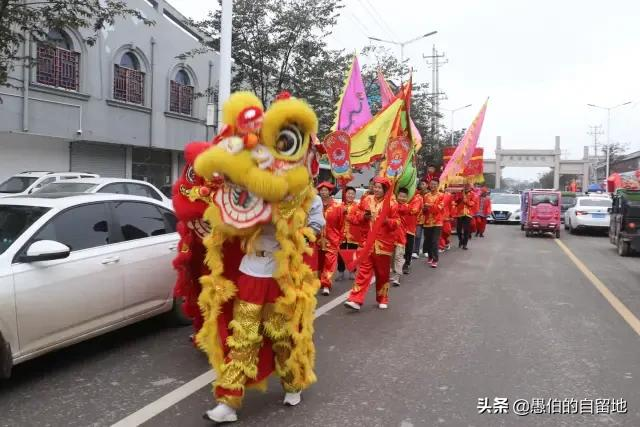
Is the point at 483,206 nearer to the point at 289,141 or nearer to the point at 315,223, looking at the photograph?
the point at 315,223

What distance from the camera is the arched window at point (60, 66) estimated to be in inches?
614

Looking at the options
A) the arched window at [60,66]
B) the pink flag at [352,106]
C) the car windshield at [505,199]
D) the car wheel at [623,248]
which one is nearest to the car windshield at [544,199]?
the car wheel at [623,248]

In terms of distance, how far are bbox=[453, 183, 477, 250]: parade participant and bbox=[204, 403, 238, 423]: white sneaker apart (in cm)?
1164

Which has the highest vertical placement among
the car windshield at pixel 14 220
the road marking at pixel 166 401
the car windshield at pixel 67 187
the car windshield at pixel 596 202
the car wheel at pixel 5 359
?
the car windshield at pixel 67 187

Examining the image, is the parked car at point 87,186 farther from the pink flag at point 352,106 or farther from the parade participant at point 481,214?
the parade participant at point 481,214

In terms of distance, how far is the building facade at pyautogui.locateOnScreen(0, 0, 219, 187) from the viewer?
15.5 meters

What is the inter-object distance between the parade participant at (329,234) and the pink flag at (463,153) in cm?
580

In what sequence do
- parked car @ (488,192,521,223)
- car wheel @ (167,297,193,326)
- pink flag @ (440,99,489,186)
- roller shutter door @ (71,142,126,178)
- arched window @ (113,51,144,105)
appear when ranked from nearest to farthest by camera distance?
car wheel @ (167,297,193,326)
pink flag @ (440,99,489,186)
roller shutter door @ (71,142,126,178)
arched window @ (113,51,144,105)
parked car @ (488,192,521,223)

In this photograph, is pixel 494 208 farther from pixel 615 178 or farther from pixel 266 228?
pixel 266 228

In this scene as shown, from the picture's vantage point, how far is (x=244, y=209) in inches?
139

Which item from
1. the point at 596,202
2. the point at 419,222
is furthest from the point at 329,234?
the point at 596,202

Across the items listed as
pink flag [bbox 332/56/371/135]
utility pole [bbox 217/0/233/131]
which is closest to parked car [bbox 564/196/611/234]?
pink flag [bbox 332/56/371/135]

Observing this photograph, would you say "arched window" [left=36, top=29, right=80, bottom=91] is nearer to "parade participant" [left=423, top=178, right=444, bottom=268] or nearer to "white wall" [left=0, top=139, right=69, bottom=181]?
"white wall" [left=0, top=139, right=69, bottom=181]

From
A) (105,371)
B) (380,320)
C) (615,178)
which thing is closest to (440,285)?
(380,320)
